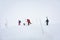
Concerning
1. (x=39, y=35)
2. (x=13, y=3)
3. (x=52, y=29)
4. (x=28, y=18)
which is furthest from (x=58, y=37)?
(x=13, y=3)

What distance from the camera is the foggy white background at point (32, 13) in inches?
62.8

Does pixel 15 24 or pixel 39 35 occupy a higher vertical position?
pixel 15 24

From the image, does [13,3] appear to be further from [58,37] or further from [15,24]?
[58,37]

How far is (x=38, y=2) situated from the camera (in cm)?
163

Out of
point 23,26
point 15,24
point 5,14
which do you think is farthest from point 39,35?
point 5,14

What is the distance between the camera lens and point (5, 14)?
1.60 meters

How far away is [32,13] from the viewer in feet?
5.32

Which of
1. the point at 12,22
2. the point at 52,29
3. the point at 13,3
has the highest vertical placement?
the point at 13,3

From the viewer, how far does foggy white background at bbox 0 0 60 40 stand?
62.8 inches

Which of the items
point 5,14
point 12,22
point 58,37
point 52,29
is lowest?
point 58,37

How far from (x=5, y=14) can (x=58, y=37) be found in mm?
900

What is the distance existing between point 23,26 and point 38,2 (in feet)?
1.46

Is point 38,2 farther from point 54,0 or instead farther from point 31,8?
point 54,0

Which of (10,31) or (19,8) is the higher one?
(19,8)
